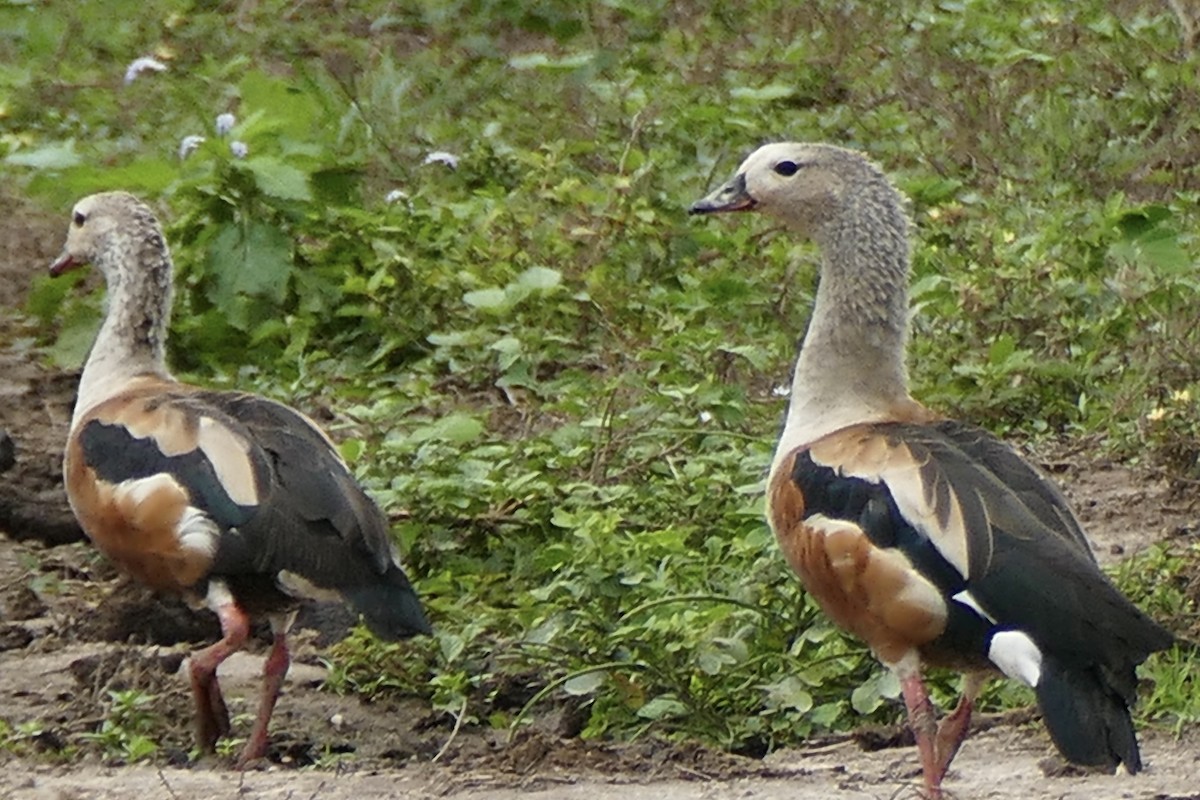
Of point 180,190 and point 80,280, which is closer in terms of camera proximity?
point 180,190

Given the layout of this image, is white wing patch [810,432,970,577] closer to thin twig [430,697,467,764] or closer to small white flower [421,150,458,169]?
thin twig [430,697,467,764]

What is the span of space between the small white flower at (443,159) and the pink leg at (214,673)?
4.85 metres

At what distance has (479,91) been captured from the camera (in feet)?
43.2

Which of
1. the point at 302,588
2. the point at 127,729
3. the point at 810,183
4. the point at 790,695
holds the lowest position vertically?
the point at 127,729

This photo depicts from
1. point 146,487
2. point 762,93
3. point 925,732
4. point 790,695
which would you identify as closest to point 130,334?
point 146,487

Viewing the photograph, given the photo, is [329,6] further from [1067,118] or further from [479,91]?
[1067,118]

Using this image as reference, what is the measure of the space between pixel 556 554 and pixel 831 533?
1.71 m

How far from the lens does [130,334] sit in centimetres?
767

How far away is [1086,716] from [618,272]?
203 inches

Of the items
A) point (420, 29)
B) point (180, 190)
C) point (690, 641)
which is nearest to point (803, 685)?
point (690, 641)

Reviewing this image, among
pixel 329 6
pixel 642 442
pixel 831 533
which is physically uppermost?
pixel 831 533

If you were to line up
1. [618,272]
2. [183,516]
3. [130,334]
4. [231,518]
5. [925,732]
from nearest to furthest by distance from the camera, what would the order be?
[925,732], [231,518], [183,516], [130,334], [618,272]

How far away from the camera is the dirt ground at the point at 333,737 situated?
227 inches

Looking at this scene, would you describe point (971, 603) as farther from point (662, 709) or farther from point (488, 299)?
point (488, 299)
